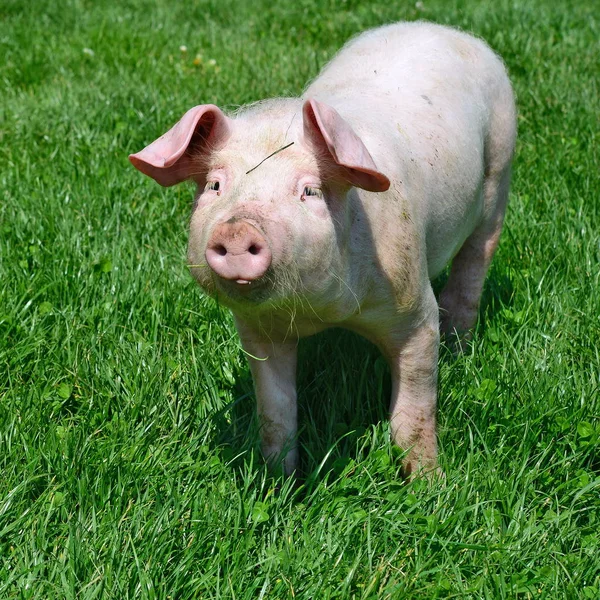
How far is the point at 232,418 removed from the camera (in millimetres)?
3488

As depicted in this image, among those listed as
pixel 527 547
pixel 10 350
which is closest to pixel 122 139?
pixel 10 350

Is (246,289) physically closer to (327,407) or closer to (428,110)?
(327,407)

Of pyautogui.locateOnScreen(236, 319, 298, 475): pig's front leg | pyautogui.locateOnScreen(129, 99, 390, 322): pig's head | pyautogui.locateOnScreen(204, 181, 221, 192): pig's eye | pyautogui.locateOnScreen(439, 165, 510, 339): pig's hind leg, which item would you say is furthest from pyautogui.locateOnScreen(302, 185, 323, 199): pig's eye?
pyautogui.locateOnScreen(439, 165, 510, 339): pig's hind leg

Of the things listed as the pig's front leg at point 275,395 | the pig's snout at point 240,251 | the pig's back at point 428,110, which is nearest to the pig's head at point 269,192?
the pig's snout at point 240,251

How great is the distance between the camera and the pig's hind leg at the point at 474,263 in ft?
13.4

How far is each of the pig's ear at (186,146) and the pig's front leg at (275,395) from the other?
58 cm

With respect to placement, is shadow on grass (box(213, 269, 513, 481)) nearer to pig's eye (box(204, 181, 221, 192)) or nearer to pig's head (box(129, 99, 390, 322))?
pig's head (box(129, 99, 390, 322))

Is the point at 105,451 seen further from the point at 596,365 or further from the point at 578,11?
the point at 578,11

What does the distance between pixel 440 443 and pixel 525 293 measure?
1.02 m

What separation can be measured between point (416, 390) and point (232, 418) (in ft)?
2.25

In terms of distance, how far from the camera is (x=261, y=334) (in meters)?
3.13

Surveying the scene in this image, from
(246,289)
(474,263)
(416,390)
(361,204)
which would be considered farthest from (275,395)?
(474,263)

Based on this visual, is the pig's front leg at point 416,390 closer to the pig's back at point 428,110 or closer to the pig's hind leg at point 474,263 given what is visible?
the pig's back at point 428,110

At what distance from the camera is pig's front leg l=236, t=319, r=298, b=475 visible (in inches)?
125
